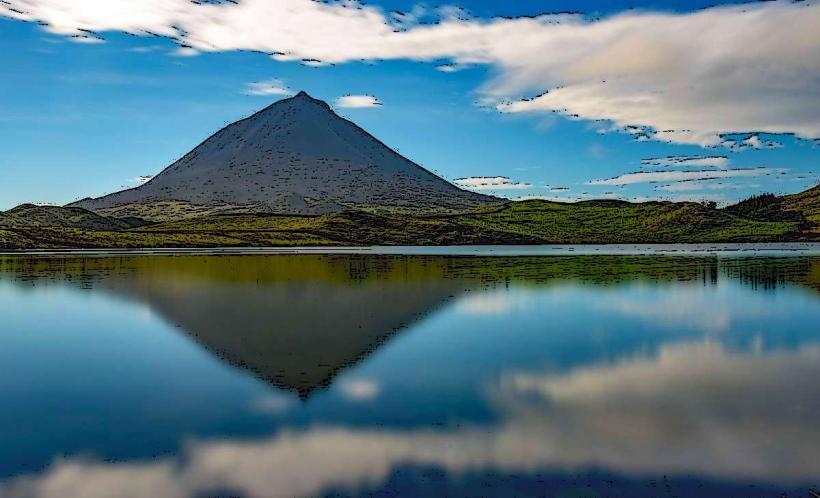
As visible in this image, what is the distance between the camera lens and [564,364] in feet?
89.1

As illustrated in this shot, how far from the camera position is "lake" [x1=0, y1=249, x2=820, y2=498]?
15.0 m

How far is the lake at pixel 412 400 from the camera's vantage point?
1498 centimetres

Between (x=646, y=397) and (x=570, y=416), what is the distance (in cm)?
348

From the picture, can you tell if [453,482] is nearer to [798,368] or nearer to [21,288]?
[798,368]

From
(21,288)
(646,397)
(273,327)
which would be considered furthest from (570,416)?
(21,288)

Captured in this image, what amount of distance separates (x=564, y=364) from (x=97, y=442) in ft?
54.5

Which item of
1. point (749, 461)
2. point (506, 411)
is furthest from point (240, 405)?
point (749, 461)

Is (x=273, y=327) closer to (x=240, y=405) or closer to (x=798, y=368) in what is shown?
(x=240, y=405)

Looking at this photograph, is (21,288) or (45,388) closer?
(45,388)

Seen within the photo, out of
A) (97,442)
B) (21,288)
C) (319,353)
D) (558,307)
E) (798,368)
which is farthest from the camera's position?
(21,288)

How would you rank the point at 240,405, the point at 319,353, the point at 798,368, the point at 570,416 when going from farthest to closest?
the point at 319,353, the point at 798,368, the point at 240,405, the point at 570,416

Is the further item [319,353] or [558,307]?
[558,307]

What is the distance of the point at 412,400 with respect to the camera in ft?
70.6

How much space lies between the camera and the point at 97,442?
17781 mm
